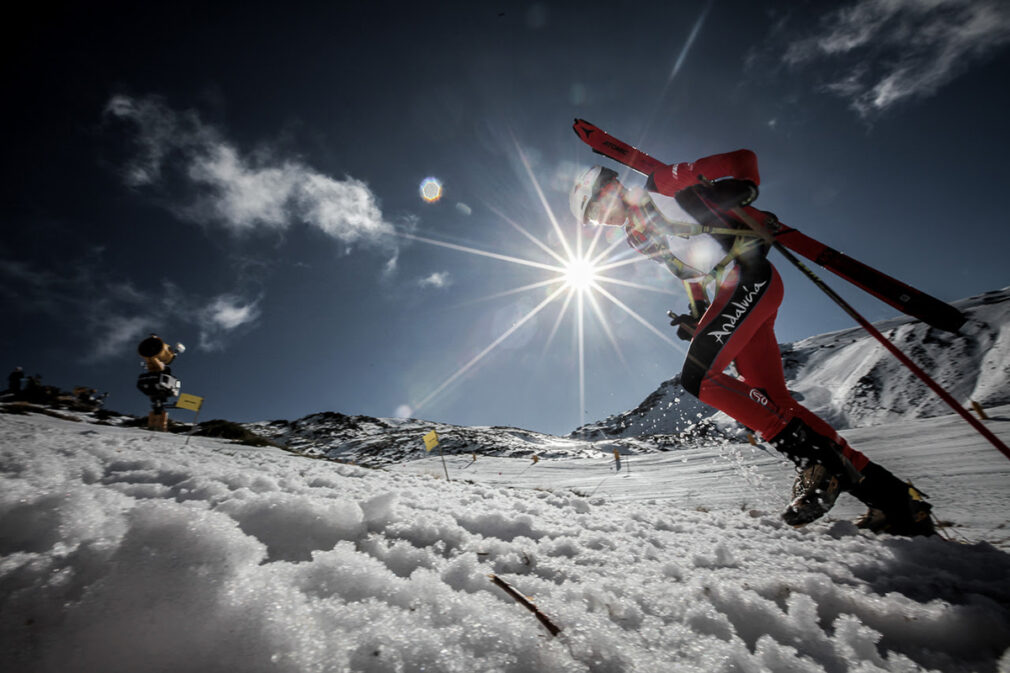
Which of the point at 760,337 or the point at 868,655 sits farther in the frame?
the point at 760,337

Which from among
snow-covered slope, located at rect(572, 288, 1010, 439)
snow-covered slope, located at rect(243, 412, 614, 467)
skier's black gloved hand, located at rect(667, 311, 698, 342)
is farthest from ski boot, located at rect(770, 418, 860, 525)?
snow-covered slope, located at rect(572, 288, 1010, 439)

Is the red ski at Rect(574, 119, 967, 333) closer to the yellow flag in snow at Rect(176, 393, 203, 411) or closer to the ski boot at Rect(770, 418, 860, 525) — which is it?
the ski boot at Rect(770, 418, 860, 525)

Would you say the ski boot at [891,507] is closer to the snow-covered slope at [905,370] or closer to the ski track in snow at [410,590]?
the ski track in snow at [410,590]

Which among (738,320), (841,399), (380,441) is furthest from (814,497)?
(841,399)

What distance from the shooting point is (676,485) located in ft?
20.3

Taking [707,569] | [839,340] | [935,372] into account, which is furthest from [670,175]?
[839,340]

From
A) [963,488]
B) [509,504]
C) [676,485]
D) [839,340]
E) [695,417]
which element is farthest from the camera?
[695,417]

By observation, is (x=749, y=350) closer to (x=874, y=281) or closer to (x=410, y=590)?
(x=874, y=281)

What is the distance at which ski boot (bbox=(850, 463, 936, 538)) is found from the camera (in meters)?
2.05

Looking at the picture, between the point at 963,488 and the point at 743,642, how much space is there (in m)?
3.77

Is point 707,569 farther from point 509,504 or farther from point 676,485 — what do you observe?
point 676,485

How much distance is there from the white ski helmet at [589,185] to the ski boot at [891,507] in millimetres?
3408

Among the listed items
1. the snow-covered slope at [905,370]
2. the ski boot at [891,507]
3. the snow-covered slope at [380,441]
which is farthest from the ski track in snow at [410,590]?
the snow-covered slope at [905,370]

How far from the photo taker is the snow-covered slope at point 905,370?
43.4m
